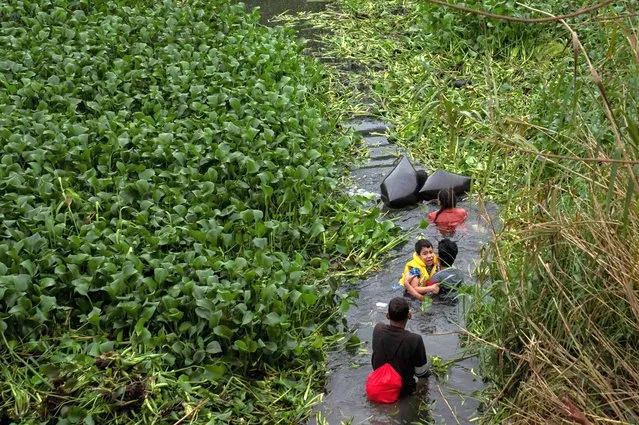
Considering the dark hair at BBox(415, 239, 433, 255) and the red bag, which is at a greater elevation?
the dark hair at BBox(415, 239, 433, 255)

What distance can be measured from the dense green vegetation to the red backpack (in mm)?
352

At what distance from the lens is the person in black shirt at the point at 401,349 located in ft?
20.2

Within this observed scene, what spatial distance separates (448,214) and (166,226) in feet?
7.93

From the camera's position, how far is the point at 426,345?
264 inches

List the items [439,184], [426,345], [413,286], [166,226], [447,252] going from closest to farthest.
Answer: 1. [426,345]
2. [166,226]
3. [413,286]
4. [447,252]
5. [439,184]

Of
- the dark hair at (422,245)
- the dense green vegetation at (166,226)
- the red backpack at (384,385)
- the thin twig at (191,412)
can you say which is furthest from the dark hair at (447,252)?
the thin twig at (191,412)

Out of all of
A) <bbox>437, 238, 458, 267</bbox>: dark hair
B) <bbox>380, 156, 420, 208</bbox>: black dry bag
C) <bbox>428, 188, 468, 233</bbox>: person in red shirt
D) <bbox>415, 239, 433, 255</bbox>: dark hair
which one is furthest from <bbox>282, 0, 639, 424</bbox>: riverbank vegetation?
<bbox>380, 156, 420, 208</bbox>: black dry bag

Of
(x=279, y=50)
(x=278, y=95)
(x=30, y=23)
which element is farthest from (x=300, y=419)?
(x=30, y=23)

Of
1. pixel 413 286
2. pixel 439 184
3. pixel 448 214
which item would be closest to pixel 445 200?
pixel 448 214

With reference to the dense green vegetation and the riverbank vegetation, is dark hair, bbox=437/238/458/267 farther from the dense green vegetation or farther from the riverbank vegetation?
the dense green vegetation

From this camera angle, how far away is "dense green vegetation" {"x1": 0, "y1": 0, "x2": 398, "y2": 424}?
19.5ft

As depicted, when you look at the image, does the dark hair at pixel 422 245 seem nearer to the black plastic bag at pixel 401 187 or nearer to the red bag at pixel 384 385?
the black plastic bag at pixel 401 187

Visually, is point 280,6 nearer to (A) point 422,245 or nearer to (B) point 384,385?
(A) point 422,245

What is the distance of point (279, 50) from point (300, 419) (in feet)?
18.9
